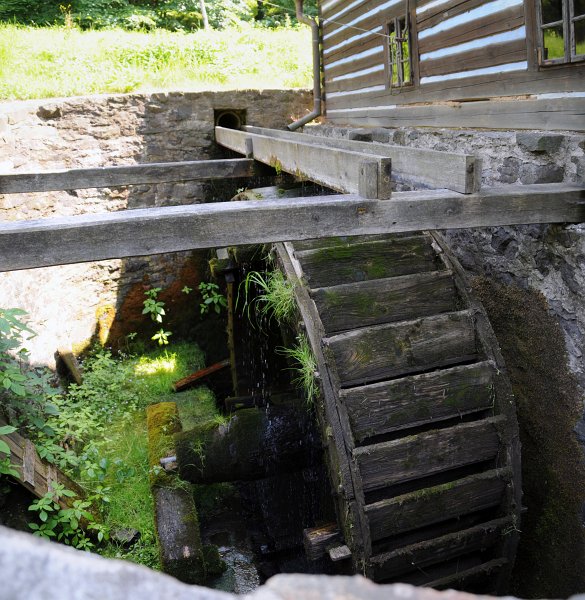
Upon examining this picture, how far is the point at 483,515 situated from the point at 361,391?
1.06 metres

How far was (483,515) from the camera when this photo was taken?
3521 millimetres

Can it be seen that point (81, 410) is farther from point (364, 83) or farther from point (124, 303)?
point (364, 83)

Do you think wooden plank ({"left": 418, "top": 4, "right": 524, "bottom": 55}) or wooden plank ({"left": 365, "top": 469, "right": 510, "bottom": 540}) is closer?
wooden plank ({"left": 365, "top": 469, "right": 510, "bottom": 540})

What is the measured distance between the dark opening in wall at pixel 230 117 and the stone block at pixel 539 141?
463 cm

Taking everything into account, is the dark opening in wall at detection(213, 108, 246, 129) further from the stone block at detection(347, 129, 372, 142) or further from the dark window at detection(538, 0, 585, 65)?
the dark window at detection(538, 0, 585, 65)

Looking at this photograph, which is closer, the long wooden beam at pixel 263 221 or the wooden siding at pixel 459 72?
the long wooden beam at pixel 263 221

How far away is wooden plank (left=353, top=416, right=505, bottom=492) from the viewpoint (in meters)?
3.26

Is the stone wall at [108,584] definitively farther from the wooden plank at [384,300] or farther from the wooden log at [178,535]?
the wooden log at [178,535]

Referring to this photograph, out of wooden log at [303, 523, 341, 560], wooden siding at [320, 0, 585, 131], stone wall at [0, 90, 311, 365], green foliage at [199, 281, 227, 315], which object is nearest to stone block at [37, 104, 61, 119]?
stone wall at [0, 90, 311, 365]

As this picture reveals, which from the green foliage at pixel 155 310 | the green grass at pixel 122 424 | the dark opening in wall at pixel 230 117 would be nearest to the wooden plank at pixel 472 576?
the green grass at pixel 122 424

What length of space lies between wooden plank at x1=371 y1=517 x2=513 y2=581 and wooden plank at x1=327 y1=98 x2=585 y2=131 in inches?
86.5

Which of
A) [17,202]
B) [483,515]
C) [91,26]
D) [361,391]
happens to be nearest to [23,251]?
[361,391]

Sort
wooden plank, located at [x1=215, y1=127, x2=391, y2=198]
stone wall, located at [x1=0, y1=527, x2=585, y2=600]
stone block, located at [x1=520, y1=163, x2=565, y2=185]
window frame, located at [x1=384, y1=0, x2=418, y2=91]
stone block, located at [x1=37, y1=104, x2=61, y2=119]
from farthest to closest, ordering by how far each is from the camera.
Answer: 1. stone block, located at [x1=37, y1=104, x2=61, y2=119]
2. window frame, located at [x1=384, y1=0, x2=418, y2=91]
3. stone block, located at [x1=520, y1=163, x2=565, y2=185]
4. wooden plank, located at [x1=215, y1=127, x2=391, y2=198]
5. stone wall, located at [x1=0, y1=527, x2=585, y2=600]

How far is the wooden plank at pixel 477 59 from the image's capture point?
353cm
